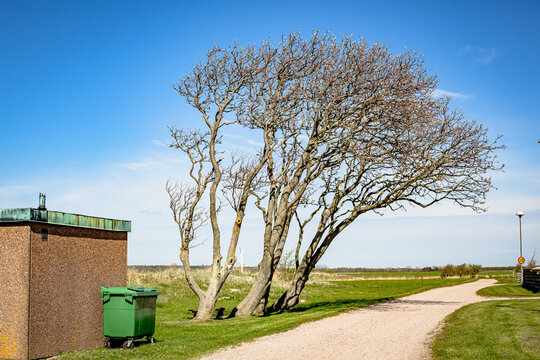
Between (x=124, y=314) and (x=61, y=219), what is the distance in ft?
8.78

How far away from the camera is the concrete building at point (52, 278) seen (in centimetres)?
1089

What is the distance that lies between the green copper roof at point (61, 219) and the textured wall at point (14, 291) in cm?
23

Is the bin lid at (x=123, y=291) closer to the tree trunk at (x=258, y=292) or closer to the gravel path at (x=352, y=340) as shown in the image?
the gravel path at (x=352, y=340)

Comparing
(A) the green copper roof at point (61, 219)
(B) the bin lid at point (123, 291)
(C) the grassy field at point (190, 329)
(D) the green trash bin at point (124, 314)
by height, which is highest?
(A) the green copper roof at point (61, 219)

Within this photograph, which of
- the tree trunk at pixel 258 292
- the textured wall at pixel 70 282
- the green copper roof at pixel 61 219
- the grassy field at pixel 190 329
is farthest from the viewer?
the tree trunk at pixel 258 292

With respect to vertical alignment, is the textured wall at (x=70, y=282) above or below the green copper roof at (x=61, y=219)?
below

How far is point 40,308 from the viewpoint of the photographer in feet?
36.6

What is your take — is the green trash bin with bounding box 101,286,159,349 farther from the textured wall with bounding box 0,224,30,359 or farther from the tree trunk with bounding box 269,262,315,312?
the tree trunk with bounding box 269,262,315,312

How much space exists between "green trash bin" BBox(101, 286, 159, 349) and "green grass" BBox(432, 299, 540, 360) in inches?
267

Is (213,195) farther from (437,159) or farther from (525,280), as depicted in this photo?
(525,280)

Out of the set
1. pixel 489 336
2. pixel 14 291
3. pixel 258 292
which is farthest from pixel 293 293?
pixel 14 291

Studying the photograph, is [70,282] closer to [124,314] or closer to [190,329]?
[124,314]

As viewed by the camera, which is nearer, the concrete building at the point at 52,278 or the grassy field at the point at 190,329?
the concrete building at the point at 52,278

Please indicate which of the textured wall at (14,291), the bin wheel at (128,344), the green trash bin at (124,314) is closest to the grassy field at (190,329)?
the bin wheel at (128,344)
